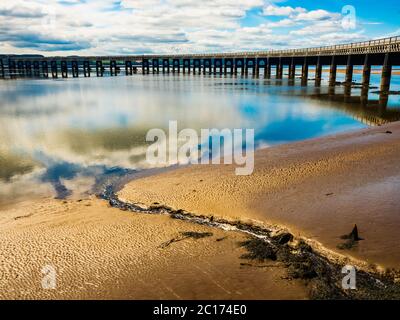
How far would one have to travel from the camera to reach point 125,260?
7.50 meters

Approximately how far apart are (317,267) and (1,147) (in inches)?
680

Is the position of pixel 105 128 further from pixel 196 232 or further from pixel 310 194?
pixel 196 232

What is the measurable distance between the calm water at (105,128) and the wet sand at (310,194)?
2973 mm

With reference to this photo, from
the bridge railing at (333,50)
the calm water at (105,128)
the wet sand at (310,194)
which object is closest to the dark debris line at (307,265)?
the wet sand at (310,194)

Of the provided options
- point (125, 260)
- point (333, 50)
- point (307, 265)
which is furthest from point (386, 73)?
point (125, 260)

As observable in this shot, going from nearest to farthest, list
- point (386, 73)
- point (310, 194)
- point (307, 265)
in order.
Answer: point (307, 265), point (310, 194), point (386, 73)

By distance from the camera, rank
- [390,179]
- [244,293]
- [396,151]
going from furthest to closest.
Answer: [396,151] < [390,179] < [244,293]

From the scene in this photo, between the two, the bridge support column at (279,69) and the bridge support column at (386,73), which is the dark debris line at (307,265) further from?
the bridge support column at (279,69)

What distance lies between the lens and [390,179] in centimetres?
1212

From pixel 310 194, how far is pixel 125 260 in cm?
633
